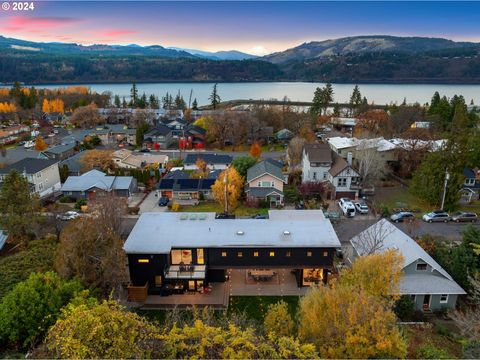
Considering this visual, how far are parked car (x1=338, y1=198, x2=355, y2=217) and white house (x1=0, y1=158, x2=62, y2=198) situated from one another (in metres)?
26.8

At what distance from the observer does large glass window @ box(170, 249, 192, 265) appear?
66.0ft

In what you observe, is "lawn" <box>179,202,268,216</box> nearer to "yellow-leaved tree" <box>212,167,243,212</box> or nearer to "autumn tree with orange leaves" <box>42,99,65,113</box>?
"yellow-leaved tree" <box>212,167,243,212</box>

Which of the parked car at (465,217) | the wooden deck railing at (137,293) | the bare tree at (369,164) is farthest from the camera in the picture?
the bare tree at (369,164)

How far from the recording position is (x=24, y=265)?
1795 cm

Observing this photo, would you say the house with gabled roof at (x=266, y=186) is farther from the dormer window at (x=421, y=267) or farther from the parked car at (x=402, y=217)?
the dormer window at (x=421, y=267)

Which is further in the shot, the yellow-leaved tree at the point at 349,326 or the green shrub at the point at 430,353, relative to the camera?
the green shrub at the point at 430,353

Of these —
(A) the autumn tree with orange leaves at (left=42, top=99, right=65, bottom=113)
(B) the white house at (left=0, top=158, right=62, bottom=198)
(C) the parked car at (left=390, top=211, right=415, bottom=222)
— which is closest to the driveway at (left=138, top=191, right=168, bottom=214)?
(B) the white house at (left=0, top=158, right=62, bottom=198)

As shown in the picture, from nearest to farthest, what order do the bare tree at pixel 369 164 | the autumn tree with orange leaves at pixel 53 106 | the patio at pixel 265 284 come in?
the patio at pixel 265 284 → the bare tree at pixel 369 164 → the autumn tree with orange leaves at pixel 53 106

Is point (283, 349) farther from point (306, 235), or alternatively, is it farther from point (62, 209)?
point (62, 209)

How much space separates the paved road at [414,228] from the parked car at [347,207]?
78cm

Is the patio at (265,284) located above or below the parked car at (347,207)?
below

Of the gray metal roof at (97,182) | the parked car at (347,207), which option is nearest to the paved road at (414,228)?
the parked car at (347,207)

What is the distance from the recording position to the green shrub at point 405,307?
Result: 17.8 m

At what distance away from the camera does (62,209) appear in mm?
30031
